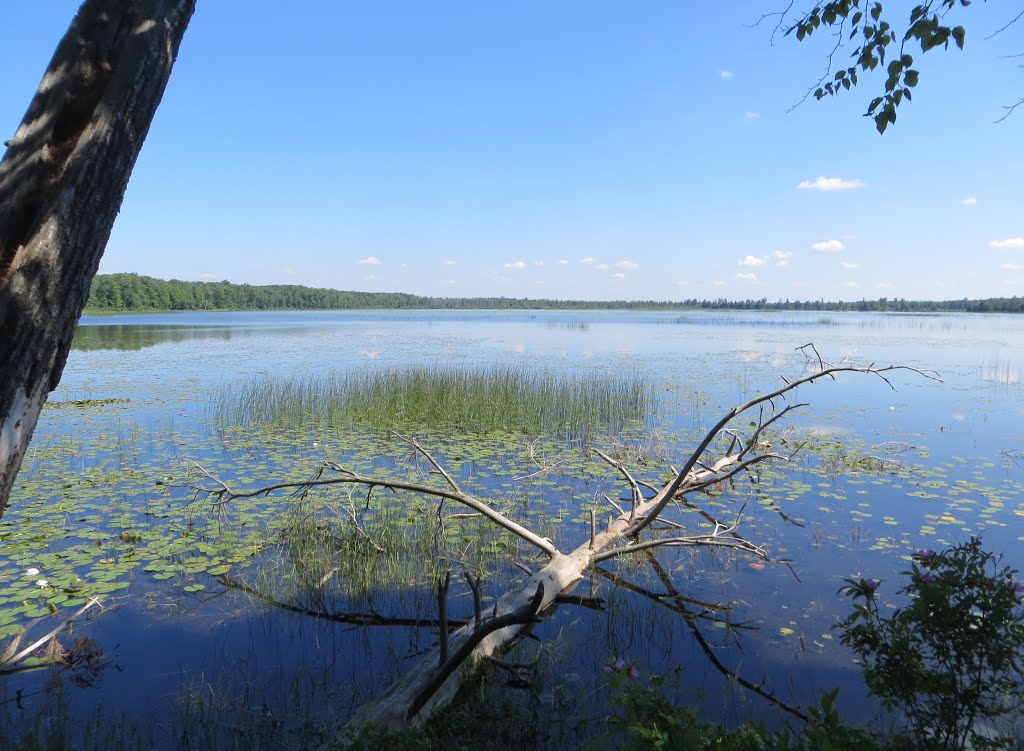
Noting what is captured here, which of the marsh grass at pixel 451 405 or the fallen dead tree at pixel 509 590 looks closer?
the fallen dead tree at pixel 509 590

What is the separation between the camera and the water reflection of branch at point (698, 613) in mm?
3281

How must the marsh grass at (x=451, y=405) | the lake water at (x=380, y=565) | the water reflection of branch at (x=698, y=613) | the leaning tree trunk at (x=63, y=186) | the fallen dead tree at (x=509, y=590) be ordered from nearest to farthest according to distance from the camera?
the leaning tree trunk at (x=63, y=186)
the fallen dead tree at (x=509, y=590)
the lake water at (x=380, y=565)
the water reflection of branch at (x=698, y=613)
the marsh grass at (x=451, y=405)

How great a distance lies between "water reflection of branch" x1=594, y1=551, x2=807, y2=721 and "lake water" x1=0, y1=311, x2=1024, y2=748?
0.02 metres

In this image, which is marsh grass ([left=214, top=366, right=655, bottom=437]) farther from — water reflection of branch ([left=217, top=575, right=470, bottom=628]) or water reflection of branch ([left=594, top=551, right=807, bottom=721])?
water reflection of branch ([left=217, top=575, right=470, bottom=628])

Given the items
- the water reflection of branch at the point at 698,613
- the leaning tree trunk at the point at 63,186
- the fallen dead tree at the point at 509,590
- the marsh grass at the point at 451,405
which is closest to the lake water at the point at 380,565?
the water reflection of branch at the point at 698,613

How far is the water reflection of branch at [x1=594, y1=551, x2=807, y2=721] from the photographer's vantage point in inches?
129

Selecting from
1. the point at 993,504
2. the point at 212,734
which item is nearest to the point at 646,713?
the point at 212,734

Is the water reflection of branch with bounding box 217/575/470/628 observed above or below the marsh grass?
below

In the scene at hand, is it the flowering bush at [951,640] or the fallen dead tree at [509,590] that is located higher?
the flowering bush at [951,640]

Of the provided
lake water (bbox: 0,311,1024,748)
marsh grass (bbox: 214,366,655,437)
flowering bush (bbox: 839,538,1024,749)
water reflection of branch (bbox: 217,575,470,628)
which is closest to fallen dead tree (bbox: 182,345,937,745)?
lake water (bbox: 0,311,1024,748)

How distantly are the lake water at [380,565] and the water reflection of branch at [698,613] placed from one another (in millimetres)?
19

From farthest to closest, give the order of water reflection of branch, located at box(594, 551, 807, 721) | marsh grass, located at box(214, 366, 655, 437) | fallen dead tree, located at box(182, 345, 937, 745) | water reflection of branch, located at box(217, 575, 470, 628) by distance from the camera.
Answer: marsh grass, located at box(214, 366, 655, 437), water reflection of branch, located at box(217, 575, 470, 628), water reflection of branch, located at box(594, 551, 807, 721), fallen dead tree, located at box(182, 345, 937, 745)

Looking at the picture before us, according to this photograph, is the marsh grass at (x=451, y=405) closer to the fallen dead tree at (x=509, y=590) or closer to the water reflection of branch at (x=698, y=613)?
the fallen dead tree at (x=509, y=590)

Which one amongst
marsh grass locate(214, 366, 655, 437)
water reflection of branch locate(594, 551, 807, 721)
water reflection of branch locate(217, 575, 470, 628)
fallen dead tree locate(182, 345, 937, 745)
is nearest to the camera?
fallen dead tree locate(182, 345, 937, 745)
